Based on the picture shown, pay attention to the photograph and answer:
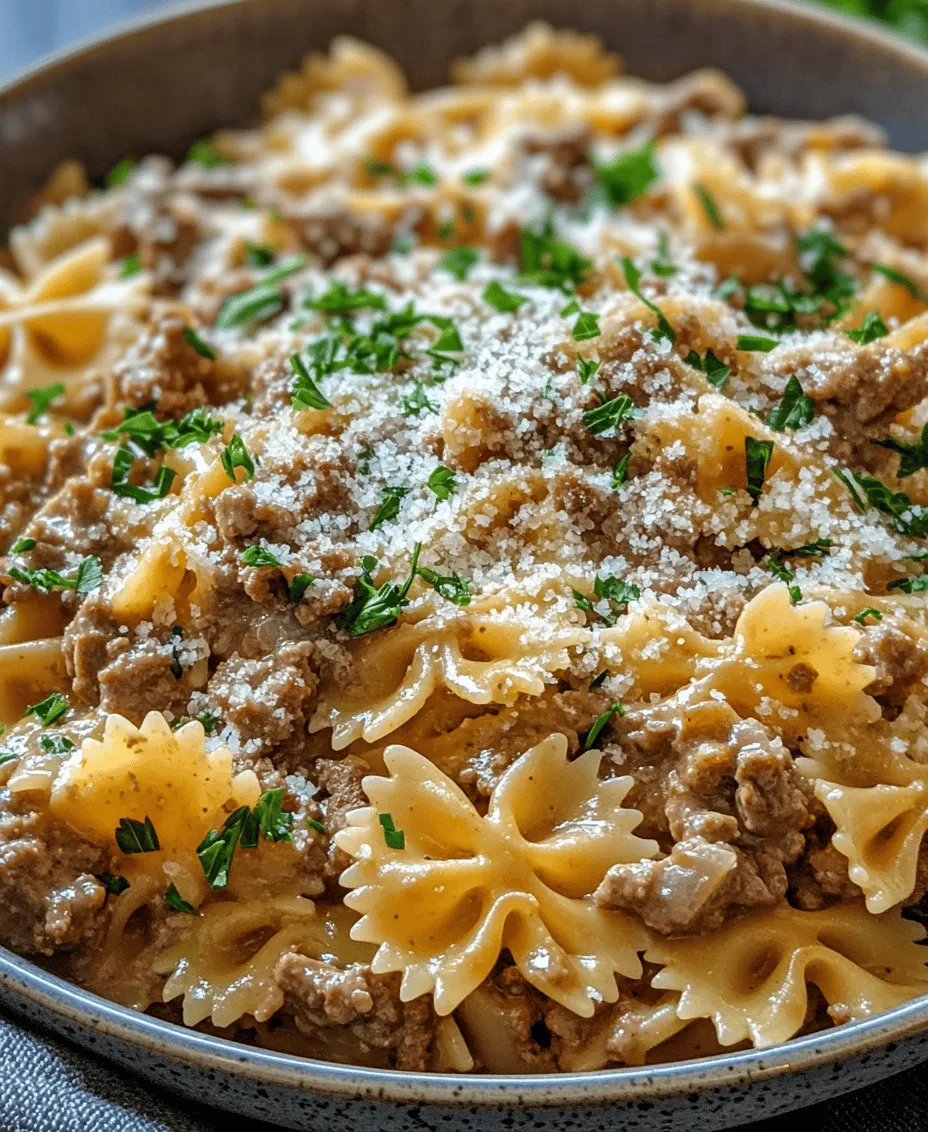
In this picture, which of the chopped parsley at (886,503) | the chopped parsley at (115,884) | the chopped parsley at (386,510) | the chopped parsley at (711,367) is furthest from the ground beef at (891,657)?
the chopped parsley at (115,884)

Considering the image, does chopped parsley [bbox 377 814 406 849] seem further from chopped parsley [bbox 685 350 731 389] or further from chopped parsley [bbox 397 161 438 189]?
chopped parsley [bbox 397 161 438 189]

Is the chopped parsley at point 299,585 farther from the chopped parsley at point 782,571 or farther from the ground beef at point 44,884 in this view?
the chopped parsley at point 782,571

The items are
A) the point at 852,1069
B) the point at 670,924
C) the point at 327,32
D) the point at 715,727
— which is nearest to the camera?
the point at 852,1069

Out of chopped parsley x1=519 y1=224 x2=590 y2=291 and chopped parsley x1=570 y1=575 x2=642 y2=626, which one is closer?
chopped parsley x1=570 y1=575 x2=642 y2=626

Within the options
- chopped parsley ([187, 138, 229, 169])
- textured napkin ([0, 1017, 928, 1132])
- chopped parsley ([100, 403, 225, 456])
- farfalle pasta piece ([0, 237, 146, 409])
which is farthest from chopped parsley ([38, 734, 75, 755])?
chopped parsley ([187, 138, 229, 169])

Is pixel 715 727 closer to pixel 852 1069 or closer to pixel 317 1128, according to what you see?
pixel 852 1069

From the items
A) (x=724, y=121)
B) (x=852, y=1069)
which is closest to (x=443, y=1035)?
(x=852, y=1069)
